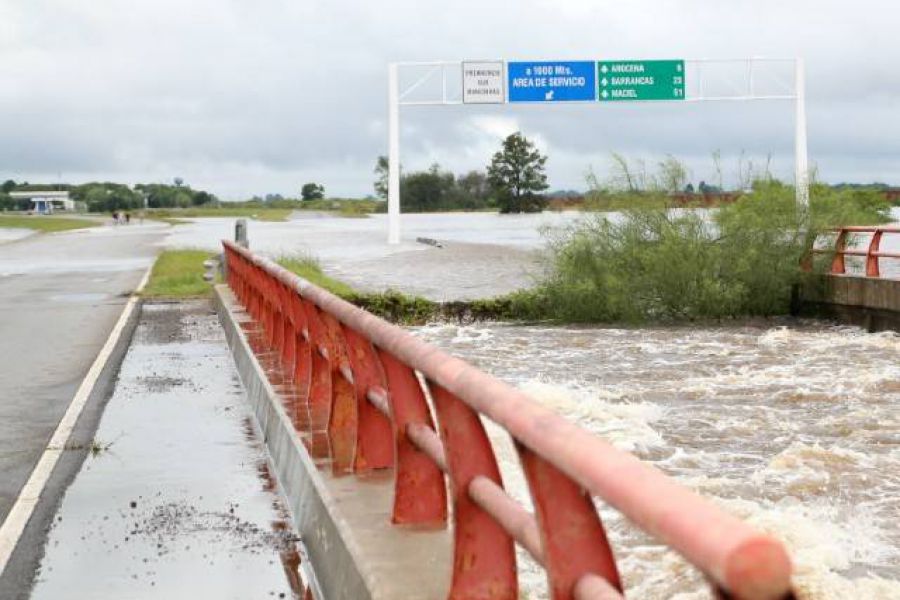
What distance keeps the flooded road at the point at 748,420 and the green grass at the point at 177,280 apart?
6.03 meters

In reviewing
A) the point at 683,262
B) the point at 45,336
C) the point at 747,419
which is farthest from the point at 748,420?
the point at 683,262

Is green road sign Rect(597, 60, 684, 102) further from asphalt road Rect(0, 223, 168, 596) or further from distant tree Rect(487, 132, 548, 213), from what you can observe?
distant tree Rect(487, 132, 548, 213)

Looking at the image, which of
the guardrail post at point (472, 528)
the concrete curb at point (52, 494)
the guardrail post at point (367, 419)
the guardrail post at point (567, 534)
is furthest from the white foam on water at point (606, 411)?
the guardrail post at point (567, 534)

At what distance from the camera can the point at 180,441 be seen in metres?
11.8

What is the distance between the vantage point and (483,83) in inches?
2192

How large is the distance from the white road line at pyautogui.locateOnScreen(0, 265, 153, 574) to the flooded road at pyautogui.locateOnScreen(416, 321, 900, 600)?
118 inches

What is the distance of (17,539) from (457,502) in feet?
13.7

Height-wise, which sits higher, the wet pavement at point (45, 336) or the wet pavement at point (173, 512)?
the wet pavement at point (173, 512)

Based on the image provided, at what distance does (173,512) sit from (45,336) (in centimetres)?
1375

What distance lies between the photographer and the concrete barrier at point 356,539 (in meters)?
5.76

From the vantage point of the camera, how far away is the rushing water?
370 inches

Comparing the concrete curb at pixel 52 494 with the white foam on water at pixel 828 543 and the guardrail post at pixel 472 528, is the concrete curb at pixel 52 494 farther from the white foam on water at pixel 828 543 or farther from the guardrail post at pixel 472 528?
the white foam on water at pixel 828 543

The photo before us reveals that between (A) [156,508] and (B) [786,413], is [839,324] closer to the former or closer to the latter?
(B) [786,413]

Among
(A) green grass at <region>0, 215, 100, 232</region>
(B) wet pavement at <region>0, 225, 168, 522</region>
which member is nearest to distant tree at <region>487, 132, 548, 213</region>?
(A) green grass at <region>0, 215, 100, 232</region>
